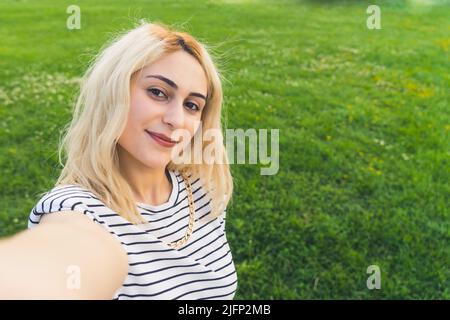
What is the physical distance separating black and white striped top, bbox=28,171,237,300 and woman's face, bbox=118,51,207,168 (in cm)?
17

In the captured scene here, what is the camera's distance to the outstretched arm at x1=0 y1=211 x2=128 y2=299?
115 centimetres

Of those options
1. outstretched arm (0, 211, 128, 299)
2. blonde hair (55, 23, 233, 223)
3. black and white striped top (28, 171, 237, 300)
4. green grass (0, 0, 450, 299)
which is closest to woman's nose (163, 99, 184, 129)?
blonde hair (55, 23, 233, 223)

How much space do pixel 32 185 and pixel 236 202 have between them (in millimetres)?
1574

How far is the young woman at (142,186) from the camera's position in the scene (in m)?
1.48

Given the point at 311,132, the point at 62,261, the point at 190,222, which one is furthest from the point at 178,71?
the point at 311,132

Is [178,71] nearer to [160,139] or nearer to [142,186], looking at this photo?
[160,139]

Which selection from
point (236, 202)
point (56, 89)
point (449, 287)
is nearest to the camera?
point (449, 287)

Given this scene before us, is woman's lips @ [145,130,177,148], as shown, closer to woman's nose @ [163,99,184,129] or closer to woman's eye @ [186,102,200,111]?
woman's nose @ [163,99,184,129]

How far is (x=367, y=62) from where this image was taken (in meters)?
7.56

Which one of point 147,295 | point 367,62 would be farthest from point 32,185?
point 367,62

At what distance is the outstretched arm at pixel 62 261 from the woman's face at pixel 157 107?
1.13ft

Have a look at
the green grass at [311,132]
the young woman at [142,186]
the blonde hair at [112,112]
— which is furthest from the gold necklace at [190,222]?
the green grass at [311,132]

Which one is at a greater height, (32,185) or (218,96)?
(218,96)

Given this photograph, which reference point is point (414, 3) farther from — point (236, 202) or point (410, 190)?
point (236, 202)
